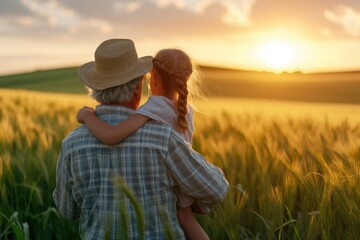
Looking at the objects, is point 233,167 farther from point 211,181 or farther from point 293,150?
point 211,181

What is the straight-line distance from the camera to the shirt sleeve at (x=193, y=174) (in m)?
1.80

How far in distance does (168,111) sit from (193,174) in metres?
0.21

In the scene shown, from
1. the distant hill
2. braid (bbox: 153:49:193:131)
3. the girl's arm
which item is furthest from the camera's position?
the distant hill

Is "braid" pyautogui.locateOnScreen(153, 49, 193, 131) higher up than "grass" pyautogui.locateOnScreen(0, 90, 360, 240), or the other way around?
"braid" pyautogui.locateOnScreen(153, 49, 193, 131)

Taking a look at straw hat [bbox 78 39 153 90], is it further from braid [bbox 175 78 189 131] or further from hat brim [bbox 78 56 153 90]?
braid [bbox 175 78 189 131]

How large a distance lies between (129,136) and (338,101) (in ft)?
58.8

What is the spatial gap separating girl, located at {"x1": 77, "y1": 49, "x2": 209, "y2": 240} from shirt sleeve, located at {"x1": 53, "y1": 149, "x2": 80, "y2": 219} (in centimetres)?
18

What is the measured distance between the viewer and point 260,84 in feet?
83.4

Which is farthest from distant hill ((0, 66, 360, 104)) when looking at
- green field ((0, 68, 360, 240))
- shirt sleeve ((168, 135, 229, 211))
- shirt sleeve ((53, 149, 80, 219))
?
shirt sleeve ((168, 135, 229, 211))

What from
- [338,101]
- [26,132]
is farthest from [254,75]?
[26,132]

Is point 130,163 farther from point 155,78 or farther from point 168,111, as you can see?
point 155,78

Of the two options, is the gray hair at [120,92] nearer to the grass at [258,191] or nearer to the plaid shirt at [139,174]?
the plaid shirt at [139,174]

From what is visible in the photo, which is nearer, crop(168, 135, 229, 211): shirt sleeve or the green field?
crop(168, 135, 229, 211): shirt sleeve

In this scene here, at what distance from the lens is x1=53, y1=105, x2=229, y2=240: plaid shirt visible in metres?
1.77
